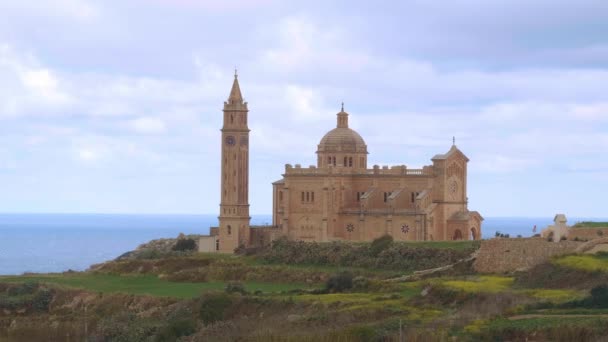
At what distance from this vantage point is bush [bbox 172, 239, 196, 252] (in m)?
92.4

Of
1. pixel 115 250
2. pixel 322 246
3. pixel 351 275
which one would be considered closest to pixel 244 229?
pixel 322 246

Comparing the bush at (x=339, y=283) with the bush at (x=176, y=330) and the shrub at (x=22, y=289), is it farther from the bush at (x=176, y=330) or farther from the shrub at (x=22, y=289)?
the shrub at (x=22, y=289)

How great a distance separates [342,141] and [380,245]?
15.2 metres

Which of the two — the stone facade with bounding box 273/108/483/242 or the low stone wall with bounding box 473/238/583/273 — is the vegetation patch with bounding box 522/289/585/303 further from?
the stone facade with bounding box 273/108/483/242

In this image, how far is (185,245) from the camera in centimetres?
9306

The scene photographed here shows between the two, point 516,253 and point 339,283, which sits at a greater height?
point 516,253

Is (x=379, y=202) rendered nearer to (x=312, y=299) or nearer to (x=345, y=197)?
(x=345, y=197)

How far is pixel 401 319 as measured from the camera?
158 ft

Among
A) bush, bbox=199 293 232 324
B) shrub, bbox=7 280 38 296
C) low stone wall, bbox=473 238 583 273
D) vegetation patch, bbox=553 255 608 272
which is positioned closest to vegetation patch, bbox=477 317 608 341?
vegetation patch, bbox=553 255 608 272

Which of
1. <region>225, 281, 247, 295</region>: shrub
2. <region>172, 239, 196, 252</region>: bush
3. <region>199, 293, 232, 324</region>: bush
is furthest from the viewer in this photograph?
<region>172, 239, 196, 252</region>: bush

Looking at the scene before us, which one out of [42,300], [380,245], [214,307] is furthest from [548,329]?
[380,245]

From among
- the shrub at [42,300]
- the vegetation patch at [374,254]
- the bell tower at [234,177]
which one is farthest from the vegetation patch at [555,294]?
the bell tower at [234,177]

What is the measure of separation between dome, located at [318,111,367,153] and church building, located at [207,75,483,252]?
0.06 metres

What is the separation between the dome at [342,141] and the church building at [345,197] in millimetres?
59
